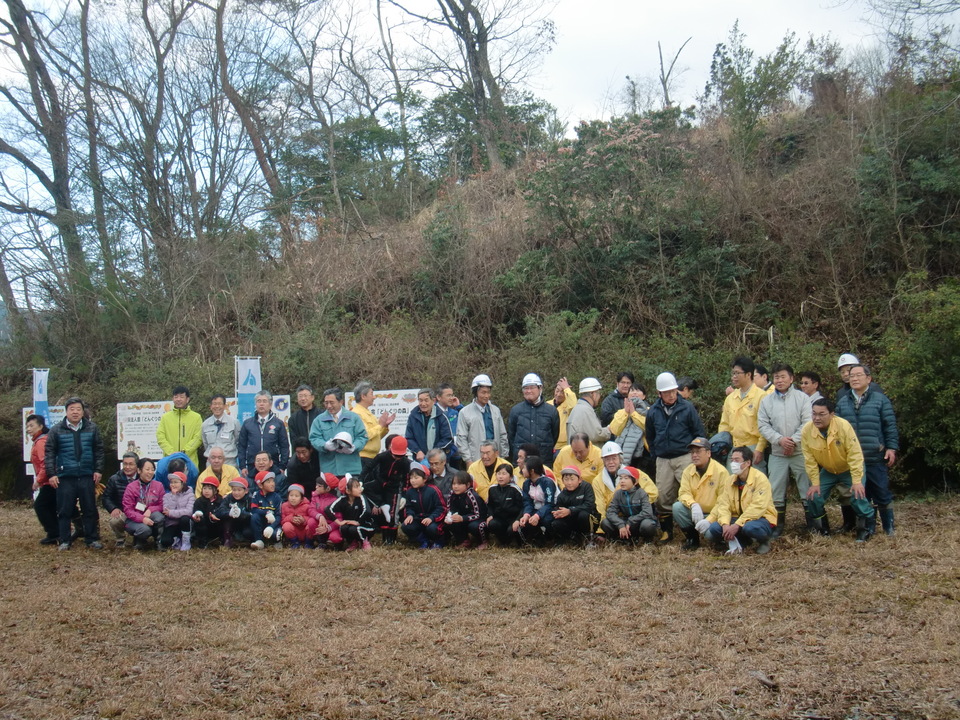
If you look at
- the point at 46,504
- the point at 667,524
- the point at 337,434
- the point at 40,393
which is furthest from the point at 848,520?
the point at 40,393

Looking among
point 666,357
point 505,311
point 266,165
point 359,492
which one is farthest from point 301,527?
point 266,165

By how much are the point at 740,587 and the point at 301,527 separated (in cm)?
473

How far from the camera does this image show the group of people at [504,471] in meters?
8.16

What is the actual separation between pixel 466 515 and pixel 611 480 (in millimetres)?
1569

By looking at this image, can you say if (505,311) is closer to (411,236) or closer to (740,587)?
(411,236)

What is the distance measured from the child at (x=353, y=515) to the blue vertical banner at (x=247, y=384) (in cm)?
363

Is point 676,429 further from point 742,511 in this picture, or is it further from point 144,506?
point 144,506

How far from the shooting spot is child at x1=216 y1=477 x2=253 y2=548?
374 inches

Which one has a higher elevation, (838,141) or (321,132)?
(321,132)

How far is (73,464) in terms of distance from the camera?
9648 mm

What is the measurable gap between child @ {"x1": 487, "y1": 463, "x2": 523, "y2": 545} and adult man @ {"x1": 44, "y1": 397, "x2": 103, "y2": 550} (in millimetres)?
4613

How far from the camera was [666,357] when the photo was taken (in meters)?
12.8

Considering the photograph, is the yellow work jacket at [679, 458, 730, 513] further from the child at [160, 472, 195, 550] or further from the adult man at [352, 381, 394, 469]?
the child at [160, 472, 195, 550]

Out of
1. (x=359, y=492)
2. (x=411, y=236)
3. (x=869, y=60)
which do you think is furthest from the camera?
(x=411, y=236)
